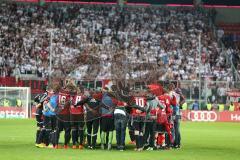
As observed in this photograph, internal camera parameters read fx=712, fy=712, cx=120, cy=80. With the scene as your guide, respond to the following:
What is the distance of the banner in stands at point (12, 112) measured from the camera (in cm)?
4575

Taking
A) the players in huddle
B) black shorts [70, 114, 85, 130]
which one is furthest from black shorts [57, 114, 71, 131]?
black shorts [70, 114, 85, 130]

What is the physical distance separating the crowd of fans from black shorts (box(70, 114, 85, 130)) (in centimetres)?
2551

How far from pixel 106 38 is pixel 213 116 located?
1384cm

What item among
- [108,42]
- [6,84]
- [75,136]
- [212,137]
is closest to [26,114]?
[6,84]

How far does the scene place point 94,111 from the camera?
2316 cm

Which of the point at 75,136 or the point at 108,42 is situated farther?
the point at 108,42

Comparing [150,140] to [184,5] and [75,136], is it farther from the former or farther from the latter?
[184,5]

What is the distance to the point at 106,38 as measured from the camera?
58000mm

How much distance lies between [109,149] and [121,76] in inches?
876

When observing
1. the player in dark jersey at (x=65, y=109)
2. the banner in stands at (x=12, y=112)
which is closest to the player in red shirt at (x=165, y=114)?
the player in dark jersey at (x=65, y=109)

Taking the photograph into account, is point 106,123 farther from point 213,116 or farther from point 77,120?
point 213,116

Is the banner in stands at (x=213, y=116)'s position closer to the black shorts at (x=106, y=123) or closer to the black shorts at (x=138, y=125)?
the black shorts at (x=138, y=125)

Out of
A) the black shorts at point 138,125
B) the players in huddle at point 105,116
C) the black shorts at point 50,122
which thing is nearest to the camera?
the players in huddle at point 105,116

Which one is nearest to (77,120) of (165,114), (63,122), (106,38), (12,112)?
(63,122)
